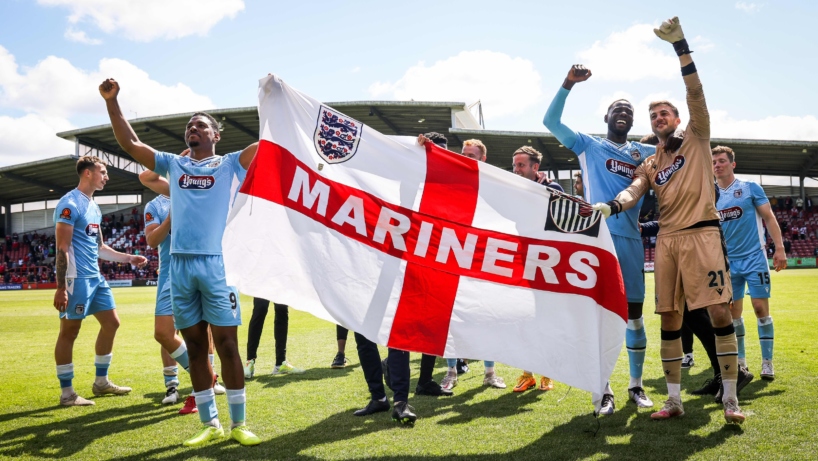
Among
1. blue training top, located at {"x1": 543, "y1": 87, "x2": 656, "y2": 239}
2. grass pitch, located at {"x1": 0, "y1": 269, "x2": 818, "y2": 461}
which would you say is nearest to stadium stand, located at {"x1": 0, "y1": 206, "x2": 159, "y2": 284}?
grass pitch, located at {"x1": 0, "y1": 269, "x2": 818, "y2": 461}

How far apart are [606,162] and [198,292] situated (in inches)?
135

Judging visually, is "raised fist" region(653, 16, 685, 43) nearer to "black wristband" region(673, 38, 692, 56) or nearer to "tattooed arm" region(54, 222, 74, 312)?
"black wristband" region(673, 38, 692, 56)

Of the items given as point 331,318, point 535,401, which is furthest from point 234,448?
point 535,401

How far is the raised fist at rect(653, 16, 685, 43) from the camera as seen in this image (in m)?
4.04

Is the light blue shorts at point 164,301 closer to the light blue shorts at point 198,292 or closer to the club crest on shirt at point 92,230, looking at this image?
the club crest on shirt at point 92,230

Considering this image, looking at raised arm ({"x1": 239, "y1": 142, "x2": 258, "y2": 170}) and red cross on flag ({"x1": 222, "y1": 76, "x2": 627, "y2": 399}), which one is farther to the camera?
raised arm ({"x1": 239, "y1": 142, "x2": 258, "y2": 170})

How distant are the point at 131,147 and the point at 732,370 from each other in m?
4.54

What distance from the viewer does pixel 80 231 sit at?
5.86 meters

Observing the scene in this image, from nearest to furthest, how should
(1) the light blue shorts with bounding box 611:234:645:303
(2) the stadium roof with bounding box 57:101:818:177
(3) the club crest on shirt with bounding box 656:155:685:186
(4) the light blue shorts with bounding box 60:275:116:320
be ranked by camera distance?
(3) the club crest on shirt with bounding box 656:155:685:186
(1) the light blue shorts with bounding box 611:234:645:303
(4) the light blue shorts with bounding box 60:275:116:320
(2) the stadium roof with bounding box 57:101:818:177

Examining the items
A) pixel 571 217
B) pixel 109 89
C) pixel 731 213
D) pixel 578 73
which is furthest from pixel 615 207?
pixel 109 89

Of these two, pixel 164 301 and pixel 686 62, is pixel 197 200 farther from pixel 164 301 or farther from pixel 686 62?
pixel 686 62

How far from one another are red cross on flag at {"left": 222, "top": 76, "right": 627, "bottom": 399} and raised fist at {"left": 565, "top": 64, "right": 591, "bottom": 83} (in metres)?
1.11

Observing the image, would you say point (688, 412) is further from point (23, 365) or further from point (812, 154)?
point (812, 154)

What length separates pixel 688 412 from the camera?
440 cm
